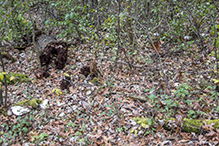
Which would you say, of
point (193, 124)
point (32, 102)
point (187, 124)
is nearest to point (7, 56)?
point (32, 102)

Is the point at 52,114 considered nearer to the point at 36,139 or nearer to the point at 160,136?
the point at 36,139

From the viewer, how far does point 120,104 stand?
4352 mm

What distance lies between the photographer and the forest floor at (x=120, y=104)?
138 inches

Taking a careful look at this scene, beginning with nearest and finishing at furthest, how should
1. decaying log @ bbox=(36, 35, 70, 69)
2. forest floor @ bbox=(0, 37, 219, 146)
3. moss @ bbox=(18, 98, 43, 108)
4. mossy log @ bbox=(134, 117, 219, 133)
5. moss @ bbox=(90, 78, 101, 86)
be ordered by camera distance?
1. mossy log @ bbox=(134, 117, 219, 133)
2. forest floor @ bbox=(0, 37, 219, 146)
3. moss @ bbox=(18, 98, 43, 108)
4. moss @ bbox=(90, 78, 101, 86)
5. decaying log @ bbox=(36, 35, 70, 69)

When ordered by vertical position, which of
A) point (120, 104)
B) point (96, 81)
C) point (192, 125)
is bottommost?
point (192, 125)

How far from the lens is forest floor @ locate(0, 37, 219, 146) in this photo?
3.49 m

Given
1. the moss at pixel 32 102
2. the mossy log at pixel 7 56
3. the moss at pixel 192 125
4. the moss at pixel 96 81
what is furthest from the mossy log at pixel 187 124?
the mossy log at pixel 7 56

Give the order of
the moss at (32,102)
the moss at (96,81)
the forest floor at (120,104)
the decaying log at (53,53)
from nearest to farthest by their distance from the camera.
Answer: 1. the forest floor at (120,104)
2. the moss at (32,102)
3. the moss at (96,81)
4. the decaying log at (53,53)

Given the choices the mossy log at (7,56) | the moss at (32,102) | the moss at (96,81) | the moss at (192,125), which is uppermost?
the mossy log at (7,56)

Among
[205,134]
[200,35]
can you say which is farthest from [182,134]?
[200,35]

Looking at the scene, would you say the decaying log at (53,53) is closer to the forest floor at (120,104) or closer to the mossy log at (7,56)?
the forest floor at (120,104)

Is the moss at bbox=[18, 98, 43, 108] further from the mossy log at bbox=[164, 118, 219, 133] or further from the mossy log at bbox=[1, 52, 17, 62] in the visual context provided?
the mossy log at bbox=[164, 118, 219, 133]

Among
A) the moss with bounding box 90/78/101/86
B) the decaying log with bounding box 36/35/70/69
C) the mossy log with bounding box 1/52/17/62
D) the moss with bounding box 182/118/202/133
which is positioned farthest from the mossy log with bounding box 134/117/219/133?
the mossy log with bounding box 1/52/17/62

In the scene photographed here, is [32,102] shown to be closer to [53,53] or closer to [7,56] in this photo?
[53,53]
